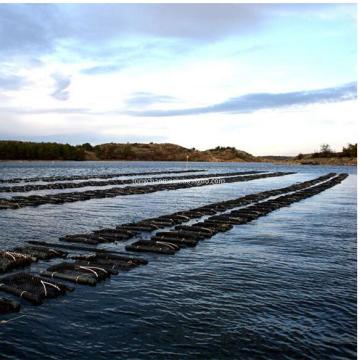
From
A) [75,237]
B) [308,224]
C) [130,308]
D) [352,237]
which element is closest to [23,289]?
[130,308]

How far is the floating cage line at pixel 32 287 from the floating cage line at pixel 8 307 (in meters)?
0.95

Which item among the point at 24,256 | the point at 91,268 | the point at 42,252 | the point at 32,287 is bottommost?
the point at 32,287

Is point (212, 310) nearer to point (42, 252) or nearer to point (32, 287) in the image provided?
point (32, 287)

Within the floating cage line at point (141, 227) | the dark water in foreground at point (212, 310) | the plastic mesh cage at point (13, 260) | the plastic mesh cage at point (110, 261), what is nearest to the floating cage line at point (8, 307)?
the dark water in foreground at point (212, 310)

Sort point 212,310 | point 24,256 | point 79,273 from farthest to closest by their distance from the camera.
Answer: point 24,256, point 79,273, point 212,310

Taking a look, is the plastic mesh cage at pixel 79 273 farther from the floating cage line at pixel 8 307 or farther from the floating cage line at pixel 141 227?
the floating cage line at pixel 141 227

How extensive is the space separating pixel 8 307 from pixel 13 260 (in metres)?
7.29

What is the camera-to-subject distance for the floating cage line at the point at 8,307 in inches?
735

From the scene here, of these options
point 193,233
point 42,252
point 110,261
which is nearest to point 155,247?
point 110,261

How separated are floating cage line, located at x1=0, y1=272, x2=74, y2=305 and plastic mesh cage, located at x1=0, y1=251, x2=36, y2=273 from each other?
2.56 meters

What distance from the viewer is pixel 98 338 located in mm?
16547

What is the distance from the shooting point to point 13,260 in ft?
83.8

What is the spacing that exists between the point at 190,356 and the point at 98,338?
3887 mm

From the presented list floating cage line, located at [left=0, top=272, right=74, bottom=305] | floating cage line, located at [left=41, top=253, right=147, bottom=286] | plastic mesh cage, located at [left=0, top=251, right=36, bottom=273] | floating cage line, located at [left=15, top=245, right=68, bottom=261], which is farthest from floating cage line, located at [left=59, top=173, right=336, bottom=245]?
floating cage line, located at [left=0, top=272, right=74, bottom=305]
